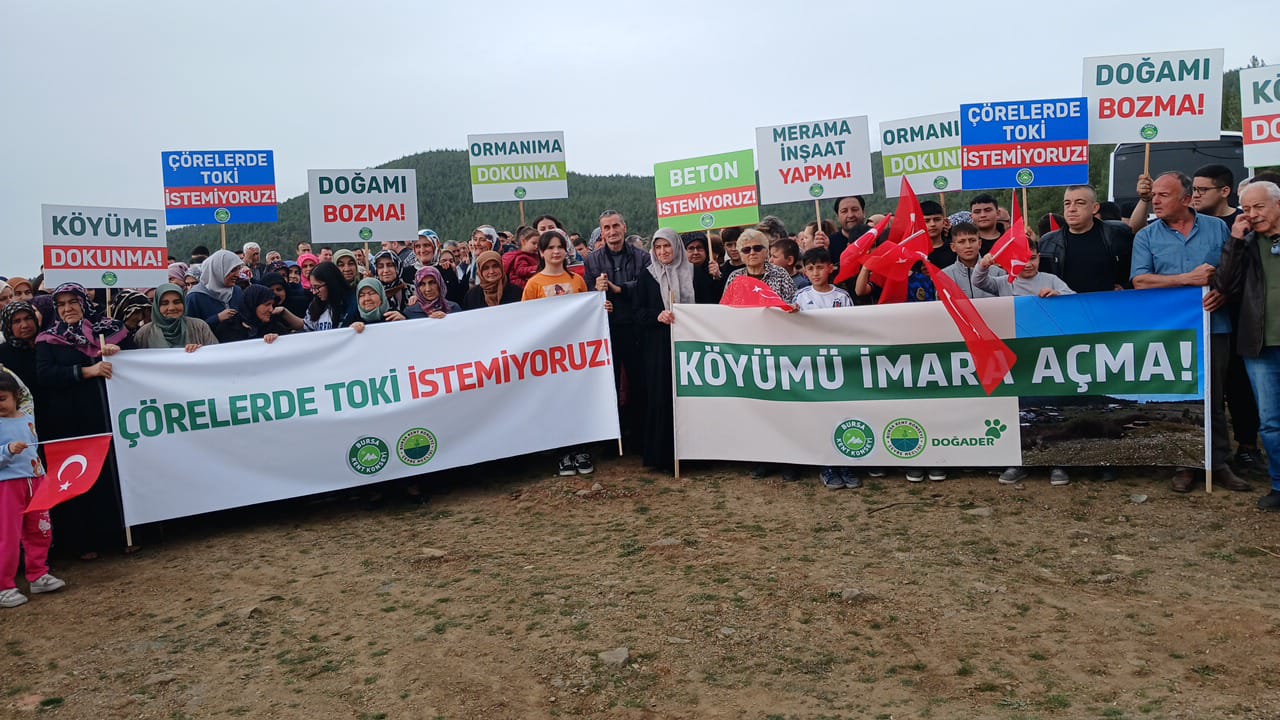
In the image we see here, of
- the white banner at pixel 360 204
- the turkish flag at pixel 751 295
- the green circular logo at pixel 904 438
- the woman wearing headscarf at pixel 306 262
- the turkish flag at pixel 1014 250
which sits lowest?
the green circular logo at pixel 904 438

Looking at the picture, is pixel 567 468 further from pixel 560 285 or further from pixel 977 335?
pixel 977 335

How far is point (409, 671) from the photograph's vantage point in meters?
4.27

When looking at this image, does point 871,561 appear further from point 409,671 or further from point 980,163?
point 980,163

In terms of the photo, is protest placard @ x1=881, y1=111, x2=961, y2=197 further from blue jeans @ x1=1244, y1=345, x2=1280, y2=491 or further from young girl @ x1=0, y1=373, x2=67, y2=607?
young girl @ x1=0, y1=373, x2=67, y2=607

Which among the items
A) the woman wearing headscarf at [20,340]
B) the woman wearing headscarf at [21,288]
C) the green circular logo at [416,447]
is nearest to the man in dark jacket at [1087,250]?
the green circular logo at [416,447]

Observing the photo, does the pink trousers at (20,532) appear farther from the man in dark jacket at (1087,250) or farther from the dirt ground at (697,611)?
the man in dark jacket at (1087,250)

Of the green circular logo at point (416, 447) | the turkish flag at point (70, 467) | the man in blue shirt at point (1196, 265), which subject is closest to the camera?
the turkish flag at point (70, 467)

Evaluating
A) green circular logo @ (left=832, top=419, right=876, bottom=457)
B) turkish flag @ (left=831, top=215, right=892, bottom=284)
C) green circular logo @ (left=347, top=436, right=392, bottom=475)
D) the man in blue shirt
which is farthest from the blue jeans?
green circular logo @ (left=347, top=436, right=392, bottom=475)

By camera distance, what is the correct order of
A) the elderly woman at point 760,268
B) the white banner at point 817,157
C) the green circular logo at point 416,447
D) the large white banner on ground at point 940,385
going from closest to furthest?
the large white banner on ground at point 940,385, the green circular logo at point 416,447, the elderly woman at point 760,268, the white banner at point 817,157

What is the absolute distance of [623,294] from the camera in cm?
788

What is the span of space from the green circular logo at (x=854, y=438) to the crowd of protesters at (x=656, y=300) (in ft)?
0.65

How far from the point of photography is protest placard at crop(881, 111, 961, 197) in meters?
10.4

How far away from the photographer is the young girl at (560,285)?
24.9ft

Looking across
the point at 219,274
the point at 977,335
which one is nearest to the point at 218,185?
the point at 219,274
